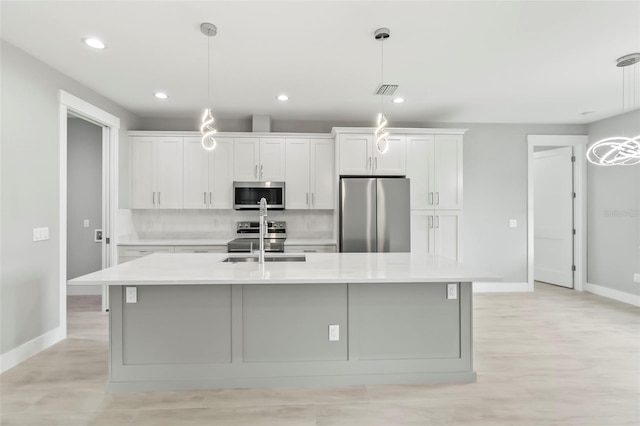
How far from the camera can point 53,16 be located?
247cm

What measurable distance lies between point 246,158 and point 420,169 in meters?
2.43

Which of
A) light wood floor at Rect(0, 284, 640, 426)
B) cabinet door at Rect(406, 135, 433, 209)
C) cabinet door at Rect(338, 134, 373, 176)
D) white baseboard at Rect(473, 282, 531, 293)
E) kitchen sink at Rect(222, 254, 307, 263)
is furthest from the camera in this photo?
white baseboard at Rect(473, 282, 531, 293)

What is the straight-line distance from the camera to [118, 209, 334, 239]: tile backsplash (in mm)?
5168

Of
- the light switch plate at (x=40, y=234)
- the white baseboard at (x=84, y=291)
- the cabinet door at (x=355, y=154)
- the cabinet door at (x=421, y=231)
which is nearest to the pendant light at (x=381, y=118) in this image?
the cabinet door at (x=355, y=154)

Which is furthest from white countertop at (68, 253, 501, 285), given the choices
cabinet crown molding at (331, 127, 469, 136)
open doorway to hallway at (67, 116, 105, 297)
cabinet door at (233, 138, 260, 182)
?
open doorway to hallway at (67, 116, 105, 297)

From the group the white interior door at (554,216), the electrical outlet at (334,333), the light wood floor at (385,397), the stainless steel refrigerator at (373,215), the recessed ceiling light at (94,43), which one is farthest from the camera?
the white interior door at (554,216)

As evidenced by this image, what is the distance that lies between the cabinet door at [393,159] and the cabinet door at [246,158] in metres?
1.64

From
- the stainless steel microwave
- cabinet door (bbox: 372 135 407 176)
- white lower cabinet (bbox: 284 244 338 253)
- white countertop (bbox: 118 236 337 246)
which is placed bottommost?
white lower cabinet (bbox: 284 244 338 253)

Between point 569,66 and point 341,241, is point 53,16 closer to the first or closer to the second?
point 341,241

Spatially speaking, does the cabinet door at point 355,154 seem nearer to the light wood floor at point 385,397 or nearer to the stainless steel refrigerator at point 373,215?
the stainless steel refrigerator at point 373,215

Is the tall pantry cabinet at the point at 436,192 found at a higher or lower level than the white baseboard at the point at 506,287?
higher

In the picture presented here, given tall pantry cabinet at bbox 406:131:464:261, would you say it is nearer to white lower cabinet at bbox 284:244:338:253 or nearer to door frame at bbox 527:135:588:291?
white lower cabinet at bbox 284:244:338:253

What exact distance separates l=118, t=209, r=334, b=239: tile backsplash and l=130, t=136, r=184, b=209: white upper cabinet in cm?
30

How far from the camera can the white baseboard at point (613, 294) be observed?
4684mm
